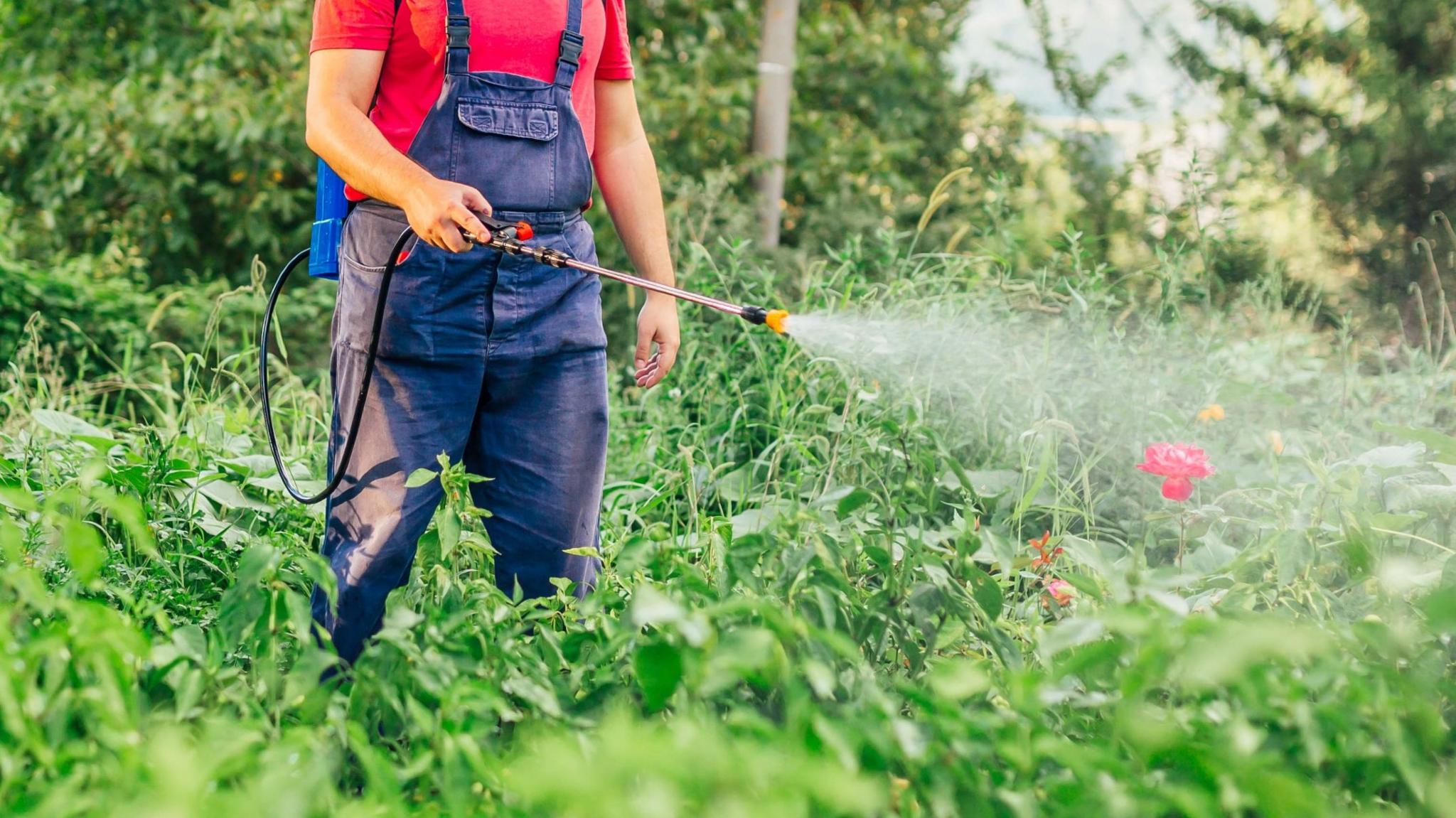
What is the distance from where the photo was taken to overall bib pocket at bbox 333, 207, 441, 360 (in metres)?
2.14

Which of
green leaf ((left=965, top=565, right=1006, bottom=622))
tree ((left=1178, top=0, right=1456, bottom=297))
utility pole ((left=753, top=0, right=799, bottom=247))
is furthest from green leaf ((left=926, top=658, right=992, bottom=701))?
tree ((left=1178, top=0, right=1456, bottom=297))

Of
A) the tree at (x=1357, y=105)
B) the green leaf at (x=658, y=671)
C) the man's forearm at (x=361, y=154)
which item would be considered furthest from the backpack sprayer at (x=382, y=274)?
the tree at (x=1357, y=105)

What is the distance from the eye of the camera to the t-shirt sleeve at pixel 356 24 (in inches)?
81.6

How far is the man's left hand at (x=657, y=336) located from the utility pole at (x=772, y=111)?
363cm

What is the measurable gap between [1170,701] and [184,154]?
18.5 feet

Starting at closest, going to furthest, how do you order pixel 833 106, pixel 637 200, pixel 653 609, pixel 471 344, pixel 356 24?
pixel 653 609 < pixel 356 24 < pixel 471 344 < pixel 637 200 < pixel 833 106

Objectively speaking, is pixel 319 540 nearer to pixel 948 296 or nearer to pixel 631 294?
pixel 631 294

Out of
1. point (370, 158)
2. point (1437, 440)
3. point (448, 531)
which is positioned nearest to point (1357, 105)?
point (1437, 440)

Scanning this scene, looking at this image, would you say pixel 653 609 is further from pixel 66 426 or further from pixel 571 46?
pixel 66 426

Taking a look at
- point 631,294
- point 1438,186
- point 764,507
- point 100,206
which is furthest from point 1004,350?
point 1438,186

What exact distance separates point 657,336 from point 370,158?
2.41 ft

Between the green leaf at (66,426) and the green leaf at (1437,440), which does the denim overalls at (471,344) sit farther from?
the green leaf at (1437,440)

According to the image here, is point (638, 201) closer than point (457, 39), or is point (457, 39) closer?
point (457, 39)

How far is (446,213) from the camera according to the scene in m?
1.93
